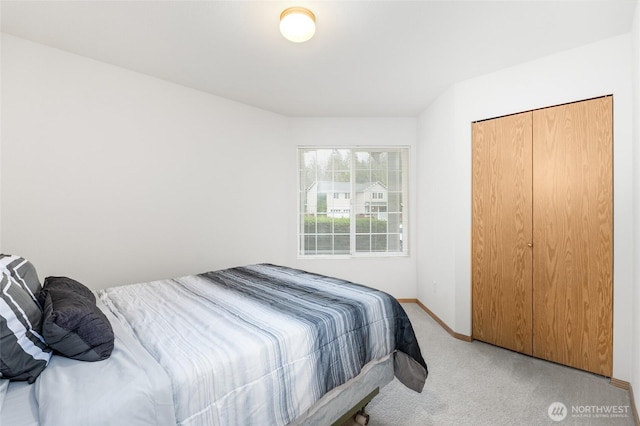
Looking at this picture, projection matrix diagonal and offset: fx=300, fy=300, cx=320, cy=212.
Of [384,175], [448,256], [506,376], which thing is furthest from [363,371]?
[384,175]

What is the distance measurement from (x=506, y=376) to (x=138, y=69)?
415cm

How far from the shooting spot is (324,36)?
2238mm

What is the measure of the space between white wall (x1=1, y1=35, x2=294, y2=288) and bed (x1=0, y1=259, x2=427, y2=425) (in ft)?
2.70

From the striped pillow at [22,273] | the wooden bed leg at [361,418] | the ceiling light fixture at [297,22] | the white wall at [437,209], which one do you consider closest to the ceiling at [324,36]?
the ceiling light fixture at [297,22]

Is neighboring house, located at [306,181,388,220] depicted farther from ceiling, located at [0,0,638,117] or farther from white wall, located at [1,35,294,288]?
ceiling, located at [0,0,638,117]

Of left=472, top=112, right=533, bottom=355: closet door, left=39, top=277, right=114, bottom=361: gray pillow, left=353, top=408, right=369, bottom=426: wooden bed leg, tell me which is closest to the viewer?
left=39, top=277, right=114, bottom=361: gray pillow

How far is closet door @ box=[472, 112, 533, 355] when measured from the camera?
106 inches

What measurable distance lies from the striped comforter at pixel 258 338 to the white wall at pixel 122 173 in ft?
2.60

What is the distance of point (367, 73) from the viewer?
284 cm

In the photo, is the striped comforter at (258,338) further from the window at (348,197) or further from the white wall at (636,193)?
the window at (348,197)

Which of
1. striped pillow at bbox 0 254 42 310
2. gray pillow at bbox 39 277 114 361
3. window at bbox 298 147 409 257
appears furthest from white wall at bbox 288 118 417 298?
gray pillow at bbox 39 277 114 361

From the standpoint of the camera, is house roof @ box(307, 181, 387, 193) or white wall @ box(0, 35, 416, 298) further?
house roof @ box(307, 181, 387, 193)

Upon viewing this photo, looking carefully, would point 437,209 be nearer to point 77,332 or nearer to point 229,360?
point 229,360

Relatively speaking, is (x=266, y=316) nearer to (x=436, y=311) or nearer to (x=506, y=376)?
(x=506, y=376)
